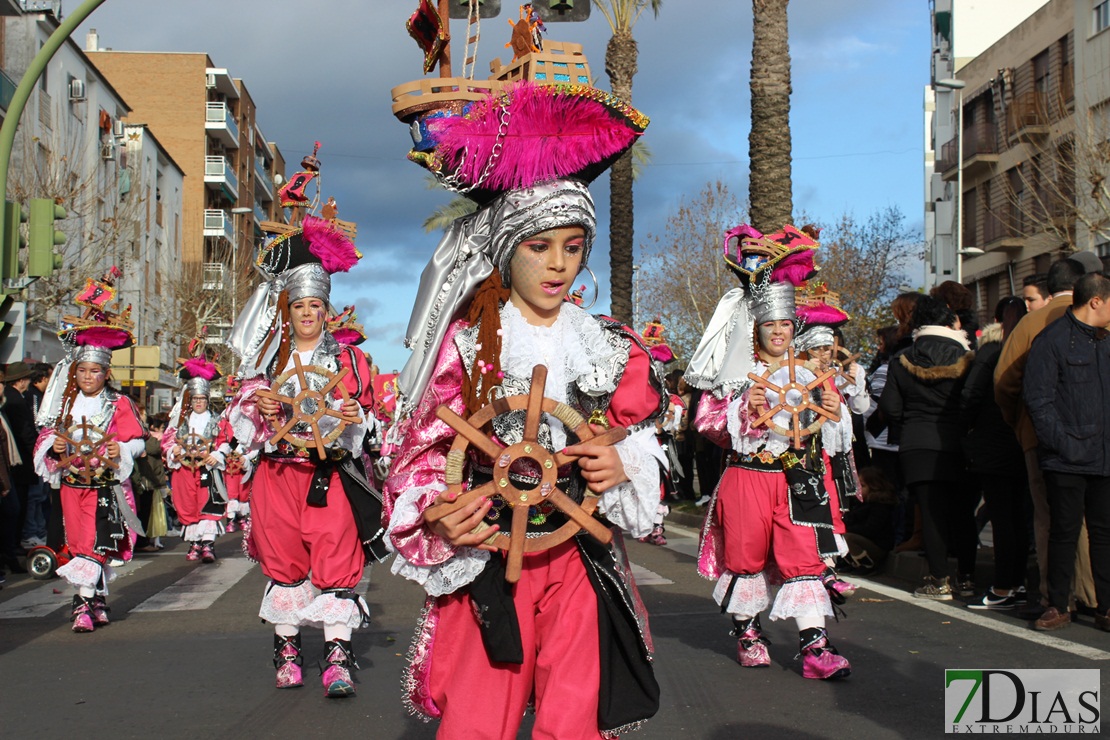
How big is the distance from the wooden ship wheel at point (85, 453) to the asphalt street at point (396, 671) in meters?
1.17

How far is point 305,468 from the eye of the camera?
23.8ft

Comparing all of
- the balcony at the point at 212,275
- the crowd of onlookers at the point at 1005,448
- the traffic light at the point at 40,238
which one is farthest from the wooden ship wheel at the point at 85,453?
the balcony at the point at 212,275

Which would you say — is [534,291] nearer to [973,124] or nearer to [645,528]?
[645,528]

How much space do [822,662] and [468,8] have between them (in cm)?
380

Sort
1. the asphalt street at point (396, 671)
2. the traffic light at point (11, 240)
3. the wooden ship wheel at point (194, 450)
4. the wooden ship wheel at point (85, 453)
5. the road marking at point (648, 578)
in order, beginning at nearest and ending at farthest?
1. the asphalt street at point (396, 671)
2. the wooden ship wheel at point (85, 453)
3. the road marking at point (648, 578)
4. the traffic light at point (11, 240)
5. the wooden ship wheel at point (194, 450)

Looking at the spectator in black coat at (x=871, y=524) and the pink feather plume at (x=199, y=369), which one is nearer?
the spectator in black coat at (x=871, y=524)

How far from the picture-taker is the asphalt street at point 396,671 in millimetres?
6082

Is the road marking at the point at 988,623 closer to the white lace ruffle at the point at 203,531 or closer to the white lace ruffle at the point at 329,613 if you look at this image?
the white lace ruffle at the point at 329,613

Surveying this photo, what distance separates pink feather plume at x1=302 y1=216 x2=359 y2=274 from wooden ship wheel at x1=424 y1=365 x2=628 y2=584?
4.36 m


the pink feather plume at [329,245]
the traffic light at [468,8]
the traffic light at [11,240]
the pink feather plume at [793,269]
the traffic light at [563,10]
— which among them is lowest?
the pink feather plume at [793,269]

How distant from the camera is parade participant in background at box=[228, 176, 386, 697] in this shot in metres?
7.06

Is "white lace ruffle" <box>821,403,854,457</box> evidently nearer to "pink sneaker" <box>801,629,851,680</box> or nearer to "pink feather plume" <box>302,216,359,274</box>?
"pink sneaker" <box>801,629,851,680</box>

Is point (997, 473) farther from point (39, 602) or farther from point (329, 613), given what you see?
point (39, 602)

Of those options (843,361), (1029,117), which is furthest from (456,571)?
(1029,117)
